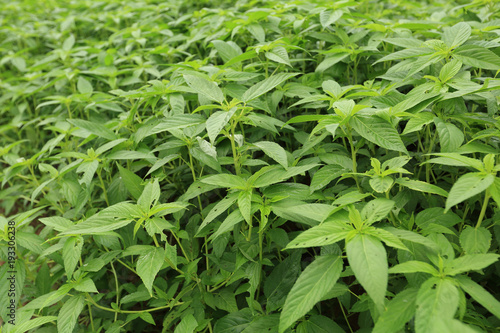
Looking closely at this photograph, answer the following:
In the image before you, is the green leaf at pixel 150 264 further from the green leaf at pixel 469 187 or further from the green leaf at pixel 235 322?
the green leaf at pixel 469 187

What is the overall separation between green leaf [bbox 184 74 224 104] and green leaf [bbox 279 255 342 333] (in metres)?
0.76

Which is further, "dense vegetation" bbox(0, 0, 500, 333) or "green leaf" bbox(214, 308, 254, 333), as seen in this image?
"green leaf" bbox(214, 308, 254, 333)

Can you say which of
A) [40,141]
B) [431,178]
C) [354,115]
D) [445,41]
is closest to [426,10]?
[445,41]

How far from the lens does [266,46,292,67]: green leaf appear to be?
1809mm

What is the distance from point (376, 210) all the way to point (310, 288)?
0.33 metres

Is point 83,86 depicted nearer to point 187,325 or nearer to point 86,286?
point 86,286

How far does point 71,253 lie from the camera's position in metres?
1.49

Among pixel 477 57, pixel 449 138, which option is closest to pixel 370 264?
pixel 449 138

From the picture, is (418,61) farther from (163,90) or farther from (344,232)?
(163,90)

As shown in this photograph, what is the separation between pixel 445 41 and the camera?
5.35ft

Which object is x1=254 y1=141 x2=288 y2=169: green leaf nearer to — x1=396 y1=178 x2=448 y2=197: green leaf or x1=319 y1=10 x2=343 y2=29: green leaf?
x1=396 y1=178 x2=448 y2=197: green leaf

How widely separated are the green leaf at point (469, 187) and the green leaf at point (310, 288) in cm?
38

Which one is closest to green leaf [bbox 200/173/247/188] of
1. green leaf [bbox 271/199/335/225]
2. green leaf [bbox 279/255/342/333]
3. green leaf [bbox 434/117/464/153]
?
green leaf [bbox 271/199/335/225]

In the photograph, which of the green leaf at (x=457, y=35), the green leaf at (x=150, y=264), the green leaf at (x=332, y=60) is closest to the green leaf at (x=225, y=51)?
the green leaf at (x=332, y=60)
